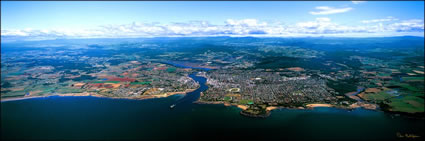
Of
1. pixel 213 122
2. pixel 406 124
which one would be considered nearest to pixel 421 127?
pixel 406 124

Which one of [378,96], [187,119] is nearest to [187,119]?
[187,119]

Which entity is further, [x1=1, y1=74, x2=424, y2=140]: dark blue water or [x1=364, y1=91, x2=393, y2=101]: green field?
[x1=364, y1=91, x2=393, y2=101]: green field

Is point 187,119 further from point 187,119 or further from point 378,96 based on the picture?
point 378,96

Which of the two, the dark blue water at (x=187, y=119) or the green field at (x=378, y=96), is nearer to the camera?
the dark blue water at (x=187, y=119)

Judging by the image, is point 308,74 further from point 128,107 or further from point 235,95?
point 128,107

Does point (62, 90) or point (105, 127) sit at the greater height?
point (62, 90)

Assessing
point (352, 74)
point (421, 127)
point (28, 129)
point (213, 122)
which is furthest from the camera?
point (352, 74)

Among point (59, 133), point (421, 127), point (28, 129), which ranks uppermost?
point (28, 129)

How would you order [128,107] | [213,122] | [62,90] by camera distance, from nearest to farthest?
[213,122], [128,107], [62,90]

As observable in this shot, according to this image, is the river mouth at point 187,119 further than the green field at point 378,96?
No

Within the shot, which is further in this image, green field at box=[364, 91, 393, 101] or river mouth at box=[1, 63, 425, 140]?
green field at box=[364, 91, 393, 101]

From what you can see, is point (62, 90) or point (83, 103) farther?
point (62, 90)
